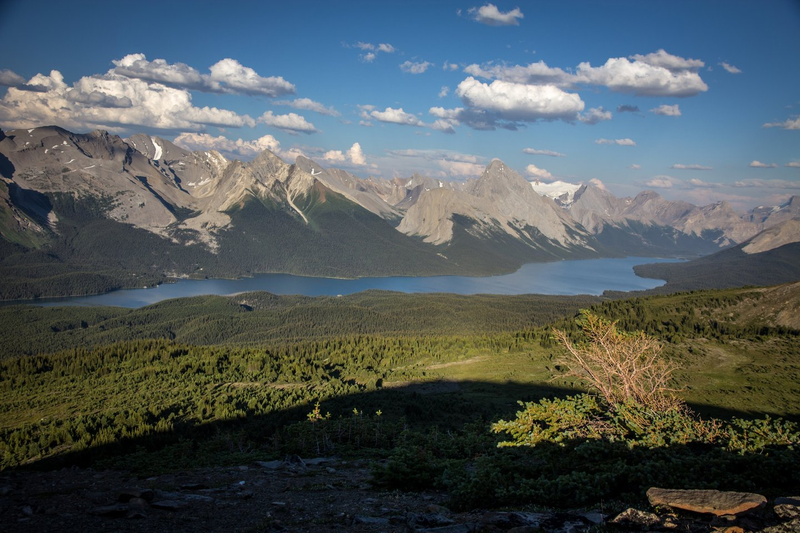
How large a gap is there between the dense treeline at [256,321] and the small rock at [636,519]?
12041cm

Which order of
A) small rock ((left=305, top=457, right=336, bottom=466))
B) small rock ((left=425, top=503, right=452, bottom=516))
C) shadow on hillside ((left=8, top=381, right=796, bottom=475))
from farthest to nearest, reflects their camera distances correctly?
shadow on hillside ((left=8, top=381, right=796, bottom=475)), small rock ((left=305, top=457, right=336, bottom=466)), small rock ((left=425, top=503, right=452, bottom=516))

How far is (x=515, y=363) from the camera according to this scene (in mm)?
70125

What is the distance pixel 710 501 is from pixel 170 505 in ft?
52.7

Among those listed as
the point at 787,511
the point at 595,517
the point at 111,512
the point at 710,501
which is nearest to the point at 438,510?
the point at 595,517

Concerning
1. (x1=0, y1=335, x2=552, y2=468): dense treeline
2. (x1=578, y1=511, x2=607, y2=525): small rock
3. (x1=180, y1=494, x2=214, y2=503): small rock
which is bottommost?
(x1=0, y1=335, x2=552, y2=468): dense treeline

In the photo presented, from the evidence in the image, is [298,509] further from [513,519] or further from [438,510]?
[513,519]

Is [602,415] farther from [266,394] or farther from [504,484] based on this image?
[266,394]

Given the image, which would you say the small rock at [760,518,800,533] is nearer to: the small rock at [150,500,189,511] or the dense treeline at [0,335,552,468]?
the small rock at [150,500,189,511]

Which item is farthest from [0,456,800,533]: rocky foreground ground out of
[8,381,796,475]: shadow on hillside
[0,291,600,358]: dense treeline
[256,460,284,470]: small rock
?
[0,291,600,358]: dense treeline

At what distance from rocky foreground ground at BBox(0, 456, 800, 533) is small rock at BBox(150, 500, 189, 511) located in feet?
0.11

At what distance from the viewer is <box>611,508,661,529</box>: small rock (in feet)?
36.0

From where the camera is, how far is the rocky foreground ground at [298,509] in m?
11.0

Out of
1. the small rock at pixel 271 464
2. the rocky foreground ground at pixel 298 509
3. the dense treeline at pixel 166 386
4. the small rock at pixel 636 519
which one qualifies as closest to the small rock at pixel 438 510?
the rocky foreground ground at pixel 298 509

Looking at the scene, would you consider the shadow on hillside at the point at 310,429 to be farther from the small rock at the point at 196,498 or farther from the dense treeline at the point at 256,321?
the dense treeline at the point at 256,321
